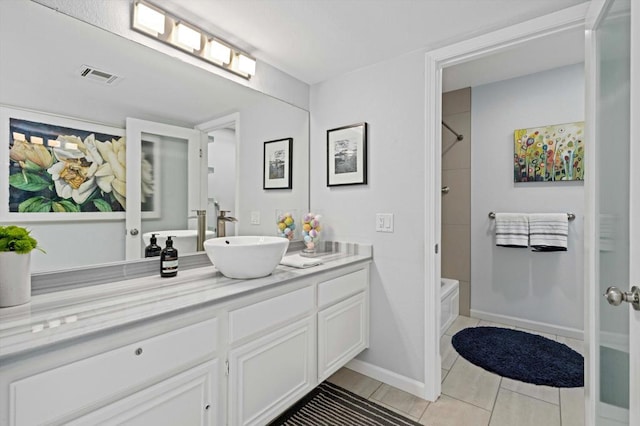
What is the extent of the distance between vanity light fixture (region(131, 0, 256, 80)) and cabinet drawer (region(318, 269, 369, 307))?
1410 millimetres

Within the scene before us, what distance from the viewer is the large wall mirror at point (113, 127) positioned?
4.06 feet

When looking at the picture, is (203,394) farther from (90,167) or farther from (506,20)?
(506,20)

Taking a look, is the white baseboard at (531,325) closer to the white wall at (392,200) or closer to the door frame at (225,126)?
the white wall at (392,200)

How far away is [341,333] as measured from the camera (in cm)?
199

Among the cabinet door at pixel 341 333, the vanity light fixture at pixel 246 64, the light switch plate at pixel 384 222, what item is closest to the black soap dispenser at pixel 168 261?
the cabinet door at pixel 341 333

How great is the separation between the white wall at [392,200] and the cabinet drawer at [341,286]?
0.12m

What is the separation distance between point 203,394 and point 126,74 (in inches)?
58.0

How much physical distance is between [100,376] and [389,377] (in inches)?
69.4

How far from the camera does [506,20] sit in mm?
1713

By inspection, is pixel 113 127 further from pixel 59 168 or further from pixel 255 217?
pixel 255 217

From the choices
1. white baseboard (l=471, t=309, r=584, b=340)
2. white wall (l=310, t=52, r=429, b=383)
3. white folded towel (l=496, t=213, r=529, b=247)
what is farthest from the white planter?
white baseboard (l=471, t=309, r=584, b=340)

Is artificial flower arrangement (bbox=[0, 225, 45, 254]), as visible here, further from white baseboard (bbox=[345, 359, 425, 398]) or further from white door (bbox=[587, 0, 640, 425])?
white baseboard (bbox=[345, 359, 425, 398])

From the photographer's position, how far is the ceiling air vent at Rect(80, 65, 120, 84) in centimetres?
139

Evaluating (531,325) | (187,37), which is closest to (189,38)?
(187,37)
